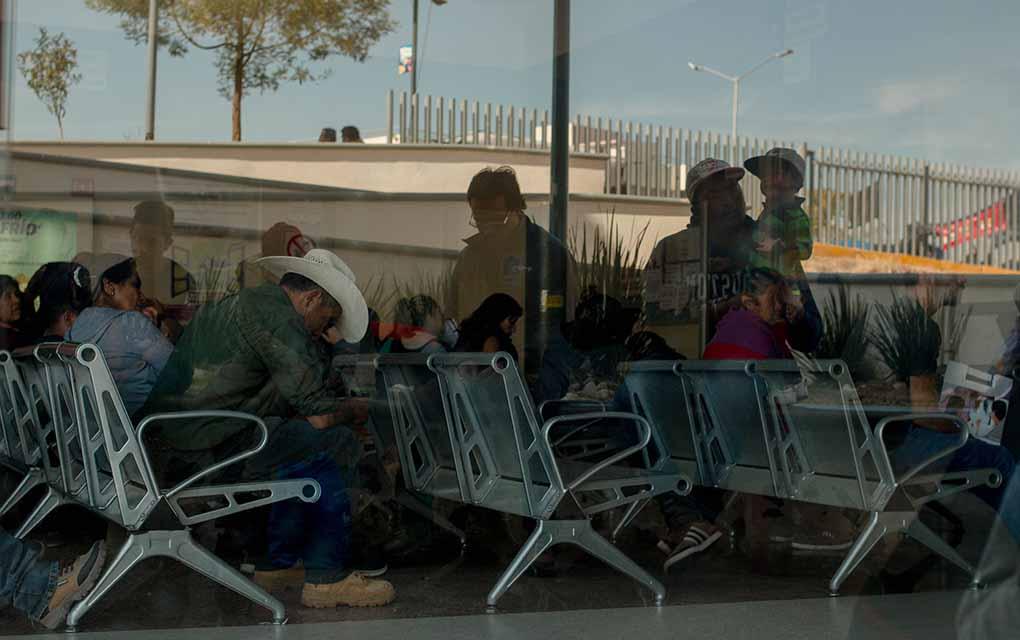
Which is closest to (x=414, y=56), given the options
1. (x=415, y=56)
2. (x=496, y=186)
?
(x=415, y=56)

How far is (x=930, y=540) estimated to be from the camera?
4.17 meters

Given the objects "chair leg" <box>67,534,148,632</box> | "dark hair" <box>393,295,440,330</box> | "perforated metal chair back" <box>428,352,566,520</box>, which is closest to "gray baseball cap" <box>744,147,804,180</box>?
"perforated metal chair back" <box>428,352,566,520</box>

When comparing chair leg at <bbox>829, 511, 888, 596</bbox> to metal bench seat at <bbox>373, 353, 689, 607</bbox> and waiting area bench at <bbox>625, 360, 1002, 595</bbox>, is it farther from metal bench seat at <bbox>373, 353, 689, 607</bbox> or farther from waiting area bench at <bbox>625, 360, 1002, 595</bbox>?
metal bench seat at <bbox>373, 353, 689, 607</bbox>

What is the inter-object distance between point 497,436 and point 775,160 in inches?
56.8

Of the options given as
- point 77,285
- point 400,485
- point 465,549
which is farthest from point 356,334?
point 77,285

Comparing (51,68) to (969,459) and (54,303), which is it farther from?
(969,459)

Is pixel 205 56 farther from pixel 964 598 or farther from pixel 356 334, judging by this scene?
pixel 964 598

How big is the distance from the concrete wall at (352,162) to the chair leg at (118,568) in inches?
83.3

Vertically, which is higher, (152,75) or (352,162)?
(152,75)

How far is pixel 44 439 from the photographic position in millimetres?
4730

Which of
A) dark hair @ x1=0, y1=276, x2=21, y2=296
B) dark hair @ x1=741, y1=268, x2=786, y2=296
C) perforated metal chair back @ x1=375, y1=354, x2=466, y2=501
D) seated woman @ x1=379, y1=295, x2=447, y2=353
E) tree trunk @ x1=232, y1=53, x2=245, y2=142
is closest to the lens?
perforated metal chair back @ x1=375, y1=354, x2=466, y2=501

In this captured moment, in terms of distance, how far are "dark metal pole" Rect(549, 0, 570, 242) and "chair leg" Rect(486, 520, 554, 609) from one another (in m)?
2.40

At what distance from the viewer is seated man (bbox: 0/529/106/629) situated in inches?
145

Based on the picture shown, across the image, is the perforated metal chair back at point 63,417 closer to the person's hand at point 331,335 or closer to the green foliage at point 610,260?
the person's hand at point 331,335
